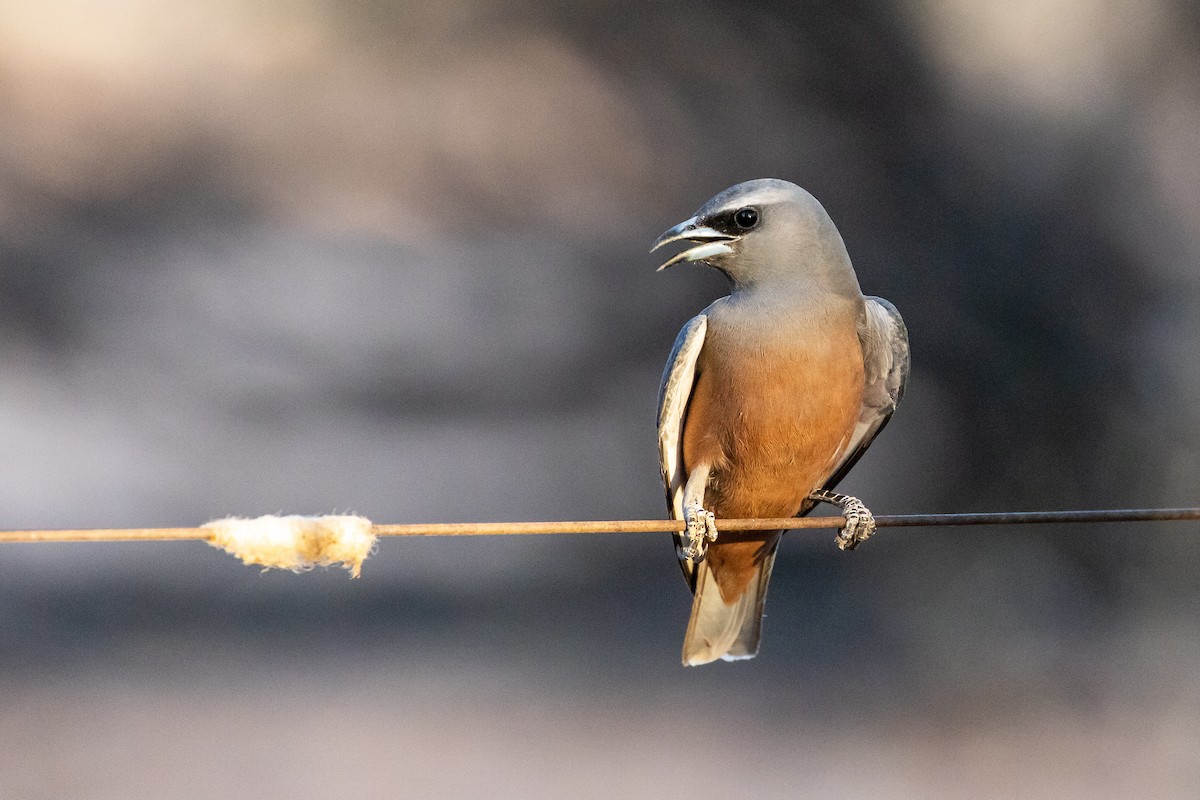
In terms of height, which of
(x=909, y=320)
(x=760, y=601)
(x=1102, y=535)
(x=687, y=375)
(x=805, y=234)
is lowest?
(x=760, y=601)

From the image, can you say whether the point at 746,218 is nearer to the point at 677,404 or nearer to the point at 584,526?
the point at 677,404

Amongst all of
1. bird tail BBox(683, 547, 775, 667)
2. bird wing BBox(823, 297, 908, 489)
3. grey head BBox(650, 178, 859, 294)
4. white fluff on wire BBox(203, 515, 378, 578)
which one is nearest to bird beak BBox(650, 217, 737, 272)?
grey head BBox(650, 178, 859, 294)

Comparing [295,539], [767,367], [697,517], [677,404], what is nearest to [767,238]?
[767,367]

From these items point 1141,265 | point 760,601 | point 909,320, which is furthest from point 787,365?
point 1141,265

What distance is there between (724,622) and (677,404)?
445 millimetres

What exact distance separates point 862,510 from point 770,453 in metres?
0.16

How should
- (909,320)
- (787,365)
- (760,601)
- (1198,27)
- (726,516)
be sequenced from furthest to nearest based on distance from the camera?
(1198,27) → (909,320) → (760,601) → (726,516) → (787,365)

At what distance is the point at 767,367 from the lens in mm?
1703

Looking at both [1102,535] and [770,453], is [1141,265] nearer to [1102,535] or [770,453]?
[1102,535]

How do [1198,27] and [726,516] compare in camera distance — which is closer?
[726,516]

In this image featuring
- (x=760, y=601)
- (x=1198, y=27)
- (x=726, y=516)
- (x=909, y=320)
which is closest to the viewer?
(x=726, y=516)

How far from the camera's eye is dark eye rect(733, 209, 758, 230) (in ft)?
5.68

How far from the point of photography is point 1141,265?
4172 mm

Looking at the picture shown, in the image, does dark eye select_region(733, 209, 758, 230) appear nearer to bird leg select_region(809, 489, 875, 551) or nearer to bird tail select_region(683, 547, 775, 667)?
bird leg select_region(809, 489, 875, 551)
